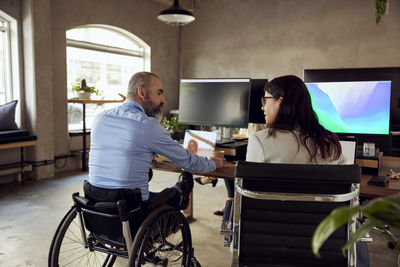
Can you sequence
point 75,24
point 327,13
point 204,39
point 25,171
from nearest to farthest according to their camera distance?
point 25,171 → point 75,24 → point 327,13 → point 204,39

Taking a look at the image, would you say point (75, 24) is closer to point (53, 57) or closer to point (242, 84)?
point (53, 57)

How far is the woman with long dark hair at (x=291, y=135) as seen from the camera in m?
1.65

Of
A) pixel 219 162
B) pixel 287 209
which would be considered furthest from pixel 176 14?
pixel 287 209

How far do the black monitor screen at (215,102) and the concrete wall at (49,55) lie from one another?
9.47 ft

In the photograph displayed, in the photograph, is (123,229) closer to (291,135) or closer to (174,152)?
(174,152)

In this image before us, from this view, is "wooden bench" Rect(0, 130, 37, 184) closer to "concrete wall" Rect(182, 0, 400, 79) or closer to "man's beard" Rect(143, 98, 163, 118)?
"man's beard" Rect(143, 98, 163, 118)

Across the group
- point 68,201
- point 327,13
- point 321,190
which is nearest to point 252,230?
point 321,190

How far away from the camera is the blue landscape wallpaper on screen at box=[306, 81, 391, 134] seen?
237cm

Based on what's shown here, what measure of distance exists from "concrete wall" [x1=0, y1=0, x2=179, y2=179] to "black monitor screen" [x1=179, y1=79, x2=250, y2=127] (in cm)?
289

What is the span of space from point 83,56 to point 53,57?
89 cm

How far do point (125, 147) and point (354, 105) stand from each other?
1.50m

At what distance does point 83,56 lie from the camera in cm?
629

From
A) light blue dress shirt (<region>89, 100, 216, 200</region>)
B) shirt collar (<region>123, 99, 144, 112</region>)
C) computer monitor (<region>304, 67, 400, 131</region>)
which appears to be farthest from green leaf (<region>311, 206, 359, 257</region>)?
computer monitor (<region>304, 67, 400, 131</region>)

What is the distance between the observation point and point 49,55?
5.21m
